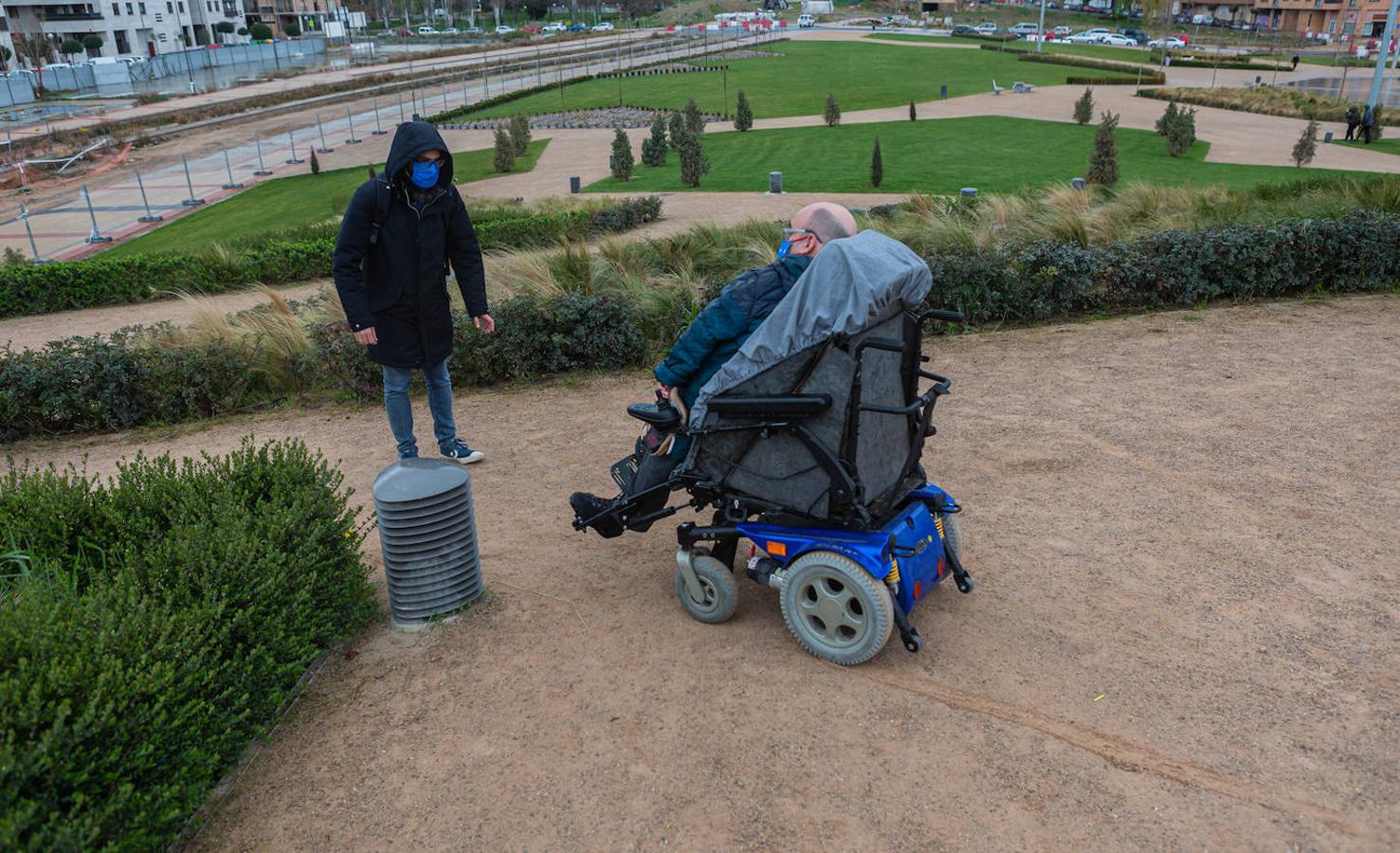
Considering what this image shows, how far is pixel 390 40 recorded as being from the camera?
302ft

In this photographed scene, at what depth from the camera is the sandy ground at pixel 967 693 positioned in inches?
129

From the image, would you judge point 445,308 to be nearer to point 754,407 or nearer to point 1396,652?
point 754,407

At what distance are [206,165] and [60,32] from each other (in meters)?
63.0

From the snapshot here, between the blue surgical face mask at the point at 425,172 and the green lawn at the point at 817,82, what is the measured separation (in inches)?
1287

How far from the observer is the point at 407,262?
5742 millimetres

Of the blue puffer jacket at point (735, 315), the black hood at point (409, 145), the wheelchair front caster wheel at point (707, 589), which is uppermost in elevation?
the black hood at point (409, 145)

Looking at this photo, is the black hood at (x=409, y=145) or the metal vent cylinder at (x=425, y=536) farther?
the black hood at (x=409, y=145)

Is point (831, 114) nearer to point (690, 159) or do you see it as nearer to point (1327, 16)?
point (690, 159)

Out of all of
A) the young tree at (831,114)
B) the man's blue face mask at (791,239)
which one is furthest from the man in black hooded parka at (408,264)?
the young tree at (831,114)

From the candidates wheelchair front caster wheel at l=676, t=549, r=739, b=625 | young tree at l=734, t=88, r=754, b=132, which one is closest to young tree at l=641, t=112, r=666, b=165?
young tree at l=734, t=88, r=754, b=132

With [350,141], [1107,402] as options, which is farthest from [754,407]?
[350,141]

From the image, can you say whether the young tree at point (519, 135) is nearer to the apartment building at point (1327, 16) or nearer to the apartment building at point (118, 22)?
the apartment building at point (118, 22)

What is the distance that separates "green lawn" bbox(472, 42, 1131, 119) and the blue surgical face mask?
3270cm

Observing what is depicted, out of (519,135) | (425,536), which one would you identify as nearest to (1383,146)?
(519,135)
